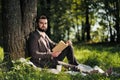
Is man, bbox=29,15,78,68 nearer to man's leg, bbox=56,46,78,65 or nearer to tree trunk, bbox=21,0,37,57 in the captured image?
man's leg, bbox=56,46,78,65

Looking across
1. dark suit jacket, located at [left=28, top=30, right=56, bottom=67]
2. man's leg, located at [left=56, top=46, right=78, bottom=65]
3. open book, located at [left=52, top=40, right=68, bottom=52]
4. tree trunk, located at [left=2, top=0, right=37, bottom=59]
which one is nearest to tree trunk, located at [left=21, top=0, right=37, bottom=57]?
tree trunk, located at [left=2, top=0, right=37, bottom=59]

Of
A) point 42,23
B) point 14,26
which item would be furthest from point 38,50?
point 14,26

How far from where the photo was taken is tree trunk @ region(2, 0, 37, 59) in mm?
10633

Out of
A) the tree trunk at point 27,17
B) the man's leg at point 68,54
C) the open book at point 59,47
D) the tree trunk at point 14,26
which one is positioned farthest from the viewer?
the man's leg at point 68,54

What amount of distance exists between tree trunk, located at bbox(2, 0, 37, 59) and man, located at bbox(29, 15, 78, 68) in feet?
0.94

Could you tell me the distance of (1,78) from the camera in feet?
28.1

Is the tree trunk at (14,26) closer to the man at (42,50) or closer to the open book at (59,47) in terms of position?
the man at (42,50)

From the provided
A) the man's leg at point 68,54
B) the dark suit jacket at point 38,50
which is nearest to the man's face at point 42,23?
the dark suit jacket at point 38,50

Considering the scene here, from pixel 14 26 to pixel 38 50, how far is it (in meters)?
0.88

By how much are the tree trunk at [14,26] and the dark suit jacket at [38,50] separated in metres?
0.27

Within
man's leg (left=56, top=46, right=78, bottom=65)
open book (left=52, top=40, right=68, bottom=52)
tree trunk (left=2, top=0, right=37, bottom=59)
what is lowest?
man's leg (left=56, top=46, right=78, bottom=65)

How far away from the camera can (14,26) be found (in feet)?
A: 35.2

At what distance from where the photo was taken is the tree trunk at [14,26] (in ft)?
34.9

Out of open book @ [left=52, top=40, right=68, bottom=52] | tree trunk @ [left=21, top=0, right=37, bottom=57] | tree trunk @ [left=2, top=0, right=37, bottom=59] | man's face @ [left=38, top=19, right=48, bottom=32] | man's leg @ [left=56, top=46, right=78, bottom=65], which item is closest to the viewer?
tree trunk @ [left=2, top=0, right=37, bottom=59]
